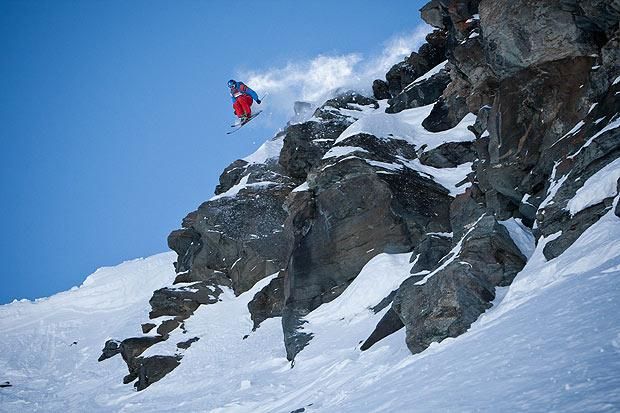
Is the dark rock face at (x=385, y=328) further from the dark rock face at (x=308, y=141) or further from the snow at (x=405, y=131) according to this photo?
the dark rock face at (x=308, y=141)

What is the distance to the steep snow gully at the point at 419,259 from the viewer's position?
1015cm

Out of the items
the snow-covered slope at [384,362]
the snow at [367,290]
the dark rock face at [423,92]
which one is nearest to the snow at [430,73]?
the dark rock face at [423,92]

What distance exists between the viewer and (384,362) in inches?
672

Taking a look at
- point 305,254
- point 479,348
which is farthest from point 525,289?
point 305,254

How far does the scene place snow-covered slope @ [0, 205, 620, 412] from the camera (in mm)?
7148

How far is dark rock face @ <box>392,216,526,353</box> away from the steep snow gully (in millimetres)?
62

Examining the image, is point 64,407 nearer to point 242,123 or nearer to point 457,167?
point 242,123

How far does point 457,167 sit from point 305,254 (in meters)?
11.6

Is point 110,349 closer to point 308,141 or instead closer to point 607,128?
point 308,141

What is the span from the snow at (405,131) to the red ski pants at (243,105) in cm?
676

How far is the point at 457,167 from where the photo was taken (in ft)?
116

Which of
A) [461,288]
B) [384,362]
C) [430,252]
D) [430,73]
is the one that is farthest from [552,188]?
[430,73]

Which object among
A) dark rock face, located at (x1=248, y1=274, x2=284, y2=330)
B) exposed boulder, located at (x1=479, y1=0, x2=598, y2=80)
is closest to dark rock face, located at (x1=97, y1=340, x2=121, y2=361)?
dark rock face, located at (x1=248, y1=274, x2=284, y2=330)

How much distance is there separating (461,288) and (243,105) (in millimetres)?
18336
